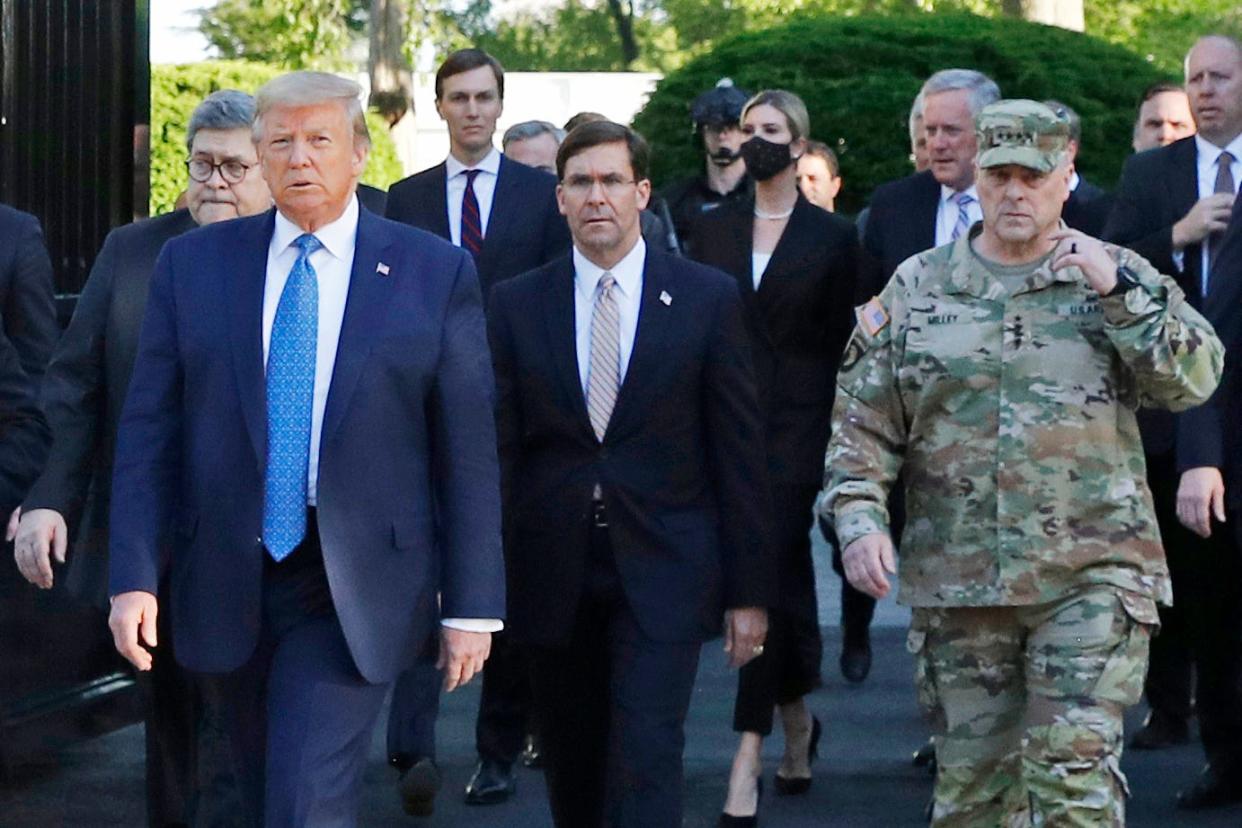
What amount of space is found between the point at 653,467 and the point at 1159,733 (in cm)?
325

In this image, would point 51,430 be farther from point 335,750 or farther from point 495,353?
point 335,750

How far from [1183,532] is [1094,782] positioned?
9.79 ft

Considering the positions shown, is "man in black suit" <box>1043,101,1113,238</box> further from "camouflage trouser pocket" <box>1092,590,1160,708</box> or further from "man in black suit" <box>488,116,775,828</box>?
"camouflage trouser pocket" <box>1092,590,1160,708</box>

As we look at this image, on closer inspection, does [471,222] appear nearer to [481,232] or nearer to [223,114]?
[481,232]

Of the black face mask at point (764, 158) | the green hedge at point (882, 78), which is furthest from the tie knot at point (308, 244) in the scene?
the green hedge at point (882, 78)

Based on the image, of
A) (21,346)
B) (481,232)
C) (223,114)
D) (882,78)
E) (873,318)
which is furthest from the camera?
(882,78)

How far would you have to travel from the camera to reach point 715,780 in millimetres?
8133

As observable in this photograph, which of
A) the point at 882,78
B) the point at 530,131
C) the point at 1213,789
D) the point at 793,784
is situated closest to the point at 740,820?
the point at 793,784

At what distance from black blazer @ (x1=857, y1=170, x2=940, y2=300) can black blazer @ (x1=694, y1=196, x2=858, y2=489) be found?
108mm

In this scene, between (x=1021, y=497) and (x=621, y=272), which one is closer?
(x=1021, y=497)

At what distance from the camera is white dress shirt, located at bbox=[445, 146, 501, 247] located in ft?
27.5

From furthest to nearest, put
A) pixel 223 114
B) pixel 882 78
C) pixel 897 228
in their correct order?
pixel 882 78, pixel 897 228, pixel 223 114

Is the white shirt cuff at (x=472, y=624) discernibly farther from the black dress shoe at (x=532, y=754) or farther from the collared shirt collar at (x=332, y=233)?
the black dress shoe at (x=532, y=754)

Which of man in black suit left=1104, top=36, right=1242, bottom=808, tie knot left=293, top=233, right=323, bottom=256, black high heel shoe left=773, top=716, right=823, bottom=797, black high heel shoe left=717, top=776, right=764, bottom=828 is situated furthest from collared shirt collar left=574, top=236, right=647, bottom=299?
black high heel shoe left=773, top=716, right=823, bottom=797
